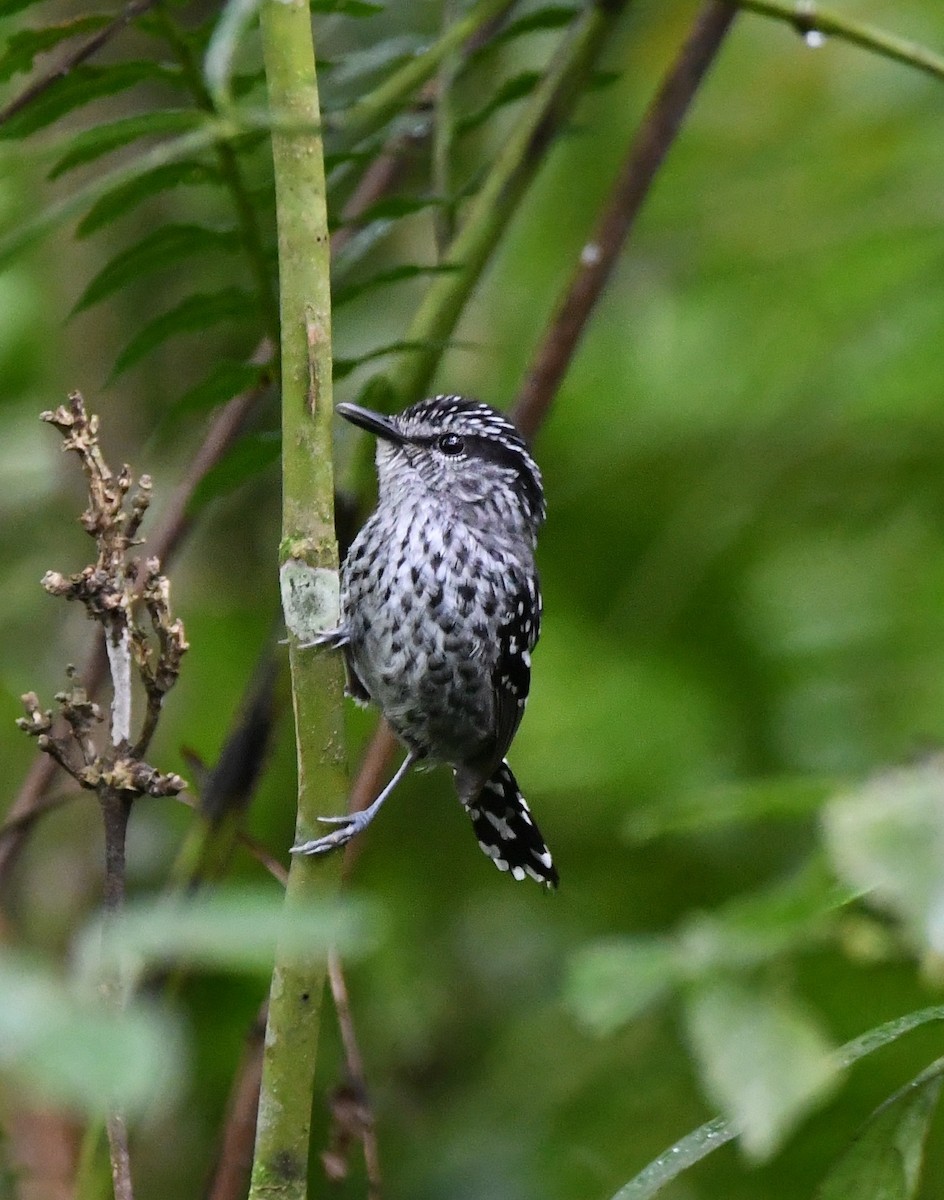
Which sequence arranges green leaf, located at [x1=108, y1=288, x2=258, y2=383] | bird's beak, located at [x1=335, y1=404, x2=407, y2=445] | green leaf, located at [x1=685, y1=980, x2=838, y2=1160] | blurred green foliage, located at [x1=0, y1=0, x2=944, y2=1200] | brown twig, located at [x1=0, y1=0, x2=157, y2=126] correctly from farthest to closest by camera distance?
blurred green foliage, located at [x1=0, y1=0, x2=944, y2=1200], bird's beak, located at [x1=335, y1=404, x2=407, y2=445], green leaf, located at [x1=108, y1=288, x2=258, y2=383], brown twig, located at [x1=0, y1=0, x2=157, y2=126], green leaf, located at [x1=685, y1=980, x2=838, y2=1160]

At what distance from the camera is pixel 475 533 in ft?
12.5

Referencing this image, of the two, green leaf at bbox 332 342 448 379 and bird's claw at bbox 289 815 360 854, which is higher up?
green leaf at bbox 332 342 448 379

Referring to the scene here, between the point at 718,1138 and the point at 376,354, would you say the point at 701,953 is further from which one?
the point at 376,354

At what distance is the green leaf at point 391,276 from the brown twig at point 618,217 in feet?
1.29

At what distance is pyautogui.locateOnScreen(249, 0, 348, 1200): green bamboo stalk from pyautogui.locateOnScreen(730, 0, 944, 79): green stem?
122 centimetres

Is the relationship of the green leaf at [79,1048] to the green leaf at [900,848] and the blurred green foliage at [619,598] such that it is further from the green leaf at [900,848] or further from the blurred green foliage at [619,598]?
the blurred green foliage at [619,598]

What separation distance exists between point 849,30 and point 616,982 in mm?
2096

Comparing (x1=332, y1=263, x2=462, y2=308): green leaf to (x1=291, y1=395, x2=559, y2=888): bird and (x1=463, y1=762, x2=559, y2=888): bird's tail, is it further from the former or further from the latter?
(x1=463, y1=762, x2=559, y2=888): bird's tail

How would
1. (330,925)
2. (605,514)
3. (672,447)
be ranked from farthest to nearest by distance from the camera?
(605,514)
(672,447)
(330,925)

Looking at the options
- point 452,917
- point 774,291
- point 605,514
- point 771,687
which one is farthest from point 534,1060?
point 774,291

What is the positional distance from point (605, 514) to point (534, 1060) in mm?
1381

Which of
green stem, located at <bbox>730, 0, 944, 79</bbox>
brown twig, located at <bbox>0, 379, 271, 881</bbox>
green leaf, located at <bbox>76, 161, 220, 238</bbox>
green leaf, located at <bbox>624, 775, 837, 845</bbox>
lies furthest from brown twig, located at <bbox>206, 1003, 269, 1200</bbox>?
green stem, located at <bbox>730, 0, 944, 79</bbox>

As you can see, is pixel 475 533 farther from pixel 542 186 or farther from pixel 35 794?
pixel 542 186

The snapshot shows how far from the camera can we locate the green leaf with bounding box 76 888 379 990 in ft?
2.99
